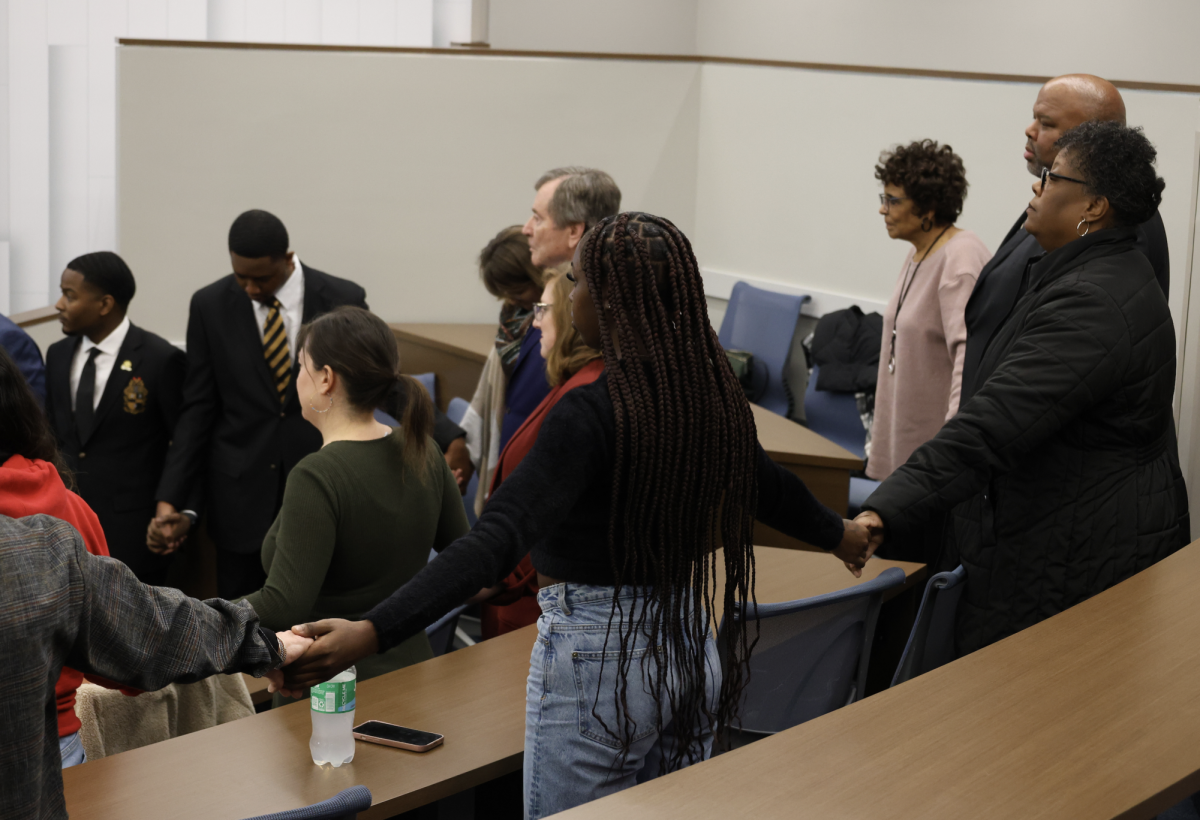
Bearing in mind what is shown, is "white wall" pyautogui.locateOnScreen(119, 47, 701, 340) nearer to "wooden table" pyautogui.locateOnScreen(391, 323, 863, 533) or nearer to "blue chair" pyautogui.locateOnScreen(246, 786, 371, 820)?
"wooden table" pyautogui.locateOnScreen(391, 323, 863, 533)

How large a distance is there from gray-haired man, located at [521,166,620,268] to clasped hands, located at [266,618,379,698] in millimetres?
1656

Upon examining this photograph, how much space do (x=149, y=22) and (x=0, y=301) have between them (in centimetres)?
212

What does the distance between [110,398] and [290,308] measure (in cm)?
61

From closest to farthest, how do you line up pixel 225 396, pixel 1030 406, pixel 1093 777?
pixel 1093 777 → pixel 1030 406 → pixel 225 396

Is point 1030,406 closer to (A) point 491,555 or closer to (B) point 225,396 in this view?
(A) point 491,555

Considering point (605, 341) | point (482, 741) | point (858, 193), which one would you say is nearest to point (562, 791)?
point (482, 741)

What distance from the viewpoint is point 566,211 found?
10.2ft

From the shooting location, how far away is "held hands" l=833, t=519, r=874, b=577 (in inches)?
83.2

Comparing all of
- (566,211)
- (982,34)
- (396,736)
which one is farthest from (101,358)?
(982,34)

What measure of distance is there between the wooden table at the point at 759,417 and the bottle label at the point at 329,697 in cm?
194

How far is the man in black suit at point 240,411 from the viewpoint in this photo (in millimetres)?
3623

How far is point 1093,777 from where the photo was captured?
54.4 inches

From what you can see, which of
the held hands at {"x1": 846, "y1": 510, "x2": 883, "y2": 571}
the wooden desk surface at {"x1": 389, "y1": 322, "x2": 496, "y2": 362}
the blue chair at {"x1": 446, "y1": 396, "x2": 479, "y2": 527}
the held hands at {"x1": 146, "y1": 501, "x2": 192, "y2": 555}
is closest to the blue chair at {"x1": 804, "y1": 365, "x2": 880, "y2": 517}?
the wooden desk surface at {"x1": 389, "y1": 322, "x2": 496, "y2": 362}

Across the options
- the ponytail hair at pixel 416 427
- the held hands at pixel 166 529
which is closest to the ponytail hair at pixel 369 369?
the ponytail hair at pixel 416 427
